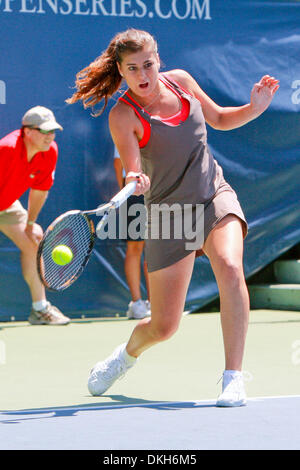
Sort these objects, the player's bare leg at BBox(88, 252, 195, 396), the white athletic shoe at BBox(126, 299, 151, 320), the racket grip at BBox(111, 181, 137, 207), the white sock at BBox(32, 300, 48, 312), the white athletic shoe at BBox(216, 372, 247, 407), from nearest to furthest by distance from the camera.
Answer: the racket grip at BBox(111, 181, 137, 207), the white athletic shoe at BBox(216, 372, 247, 407), the player's bare leg at BBox(88, 252, 195, 396), the white sock at BBox(32, 300, 48, 312), the white athletic shoe at BBox(126, 299, 151, 320)

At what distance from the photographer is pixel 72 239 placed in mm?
4168

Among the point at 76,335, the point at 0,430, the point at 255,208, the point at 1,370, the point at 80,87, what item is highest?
the point at 255,208

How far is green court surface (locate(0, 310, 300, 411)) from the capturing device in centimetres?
404

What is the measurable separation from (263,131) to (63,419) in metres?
4.85

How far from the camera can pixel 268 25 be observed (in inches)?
308

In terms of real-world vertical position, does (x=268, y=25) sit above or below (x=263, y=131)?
above

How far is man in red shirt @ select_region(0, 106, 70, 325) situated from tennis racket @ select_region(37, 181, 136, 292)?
5.30 feet

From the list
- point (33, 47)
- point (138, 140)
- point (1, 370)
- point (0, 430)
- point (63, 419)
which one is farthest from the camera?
point (33, 47)

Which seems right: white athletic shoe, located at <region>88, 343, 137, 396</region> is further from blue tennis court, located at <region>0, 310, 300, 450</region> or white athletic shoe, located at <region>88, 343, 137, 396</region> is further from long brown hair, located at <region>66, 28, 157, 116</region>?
long brown hair, located at <region>66, 28, 157, 116</region>

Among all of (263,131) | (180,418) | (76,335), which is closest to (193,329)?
(76,335)

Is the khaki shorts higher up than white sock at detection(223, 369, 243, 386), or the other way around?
the khaki shorts

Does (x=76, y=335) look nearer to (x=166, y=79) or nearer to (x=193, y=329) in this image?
(x=193, y=329)

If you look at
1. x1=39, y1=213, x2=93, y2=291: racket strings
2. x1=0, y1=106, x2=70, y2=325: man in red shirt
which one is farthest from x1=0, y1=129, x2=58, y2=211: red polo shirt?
x1=39, y1=213, x2=93, y2=291: racket strings

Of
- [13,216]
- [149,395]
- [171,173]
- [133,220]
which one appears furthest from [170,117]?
[133,220]
